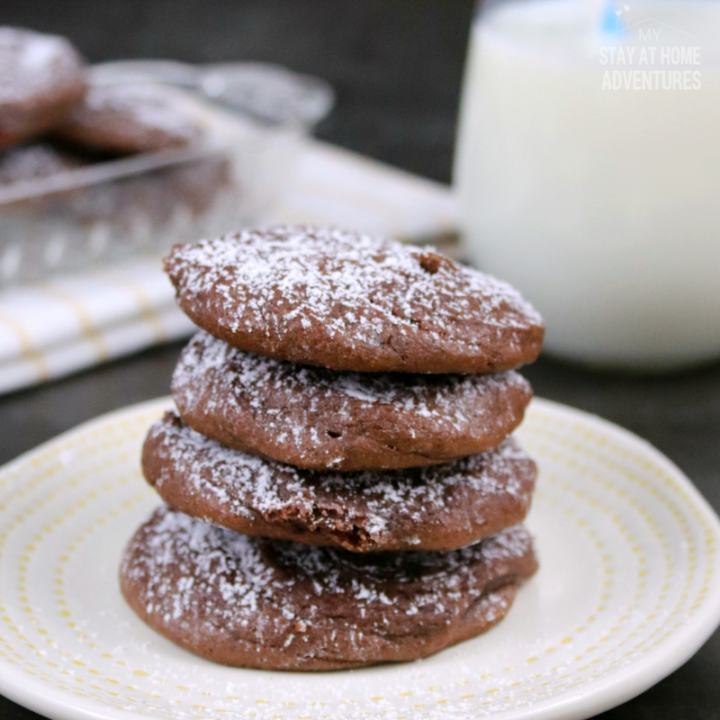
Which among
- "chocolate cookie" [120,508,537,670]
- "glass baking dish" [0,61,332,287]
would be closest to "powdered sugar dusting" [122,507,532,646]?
"chocolate cookie" [120,508,537,670]

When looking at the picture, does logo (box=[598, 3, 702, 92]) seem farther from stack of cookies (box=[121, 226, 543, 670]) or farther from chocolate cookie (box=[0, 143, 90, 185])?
chocolate cookie (box=[0, 143, 90, 185])

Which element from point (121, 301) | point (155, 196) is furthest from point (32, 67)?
point (121, 301)

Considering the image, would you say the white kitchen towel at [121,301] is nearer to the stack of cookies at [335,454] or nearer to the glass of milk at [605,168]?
the glass of milk at [605,168]

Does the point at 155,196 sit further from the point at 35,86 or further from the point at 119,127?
the point at 35,86

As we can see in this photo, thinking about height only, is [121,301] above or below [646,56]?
below

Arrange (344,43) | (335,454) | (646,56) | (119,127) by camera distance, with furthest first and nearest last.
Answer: (344,43) < (119,127) < (646,56) < (335,454)

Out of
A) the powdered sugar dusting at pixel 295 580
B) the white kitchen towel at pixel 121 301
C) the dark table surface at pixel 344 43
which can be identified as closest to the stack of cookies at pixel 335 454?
the powdered sugar dusting at pixel 295 580
